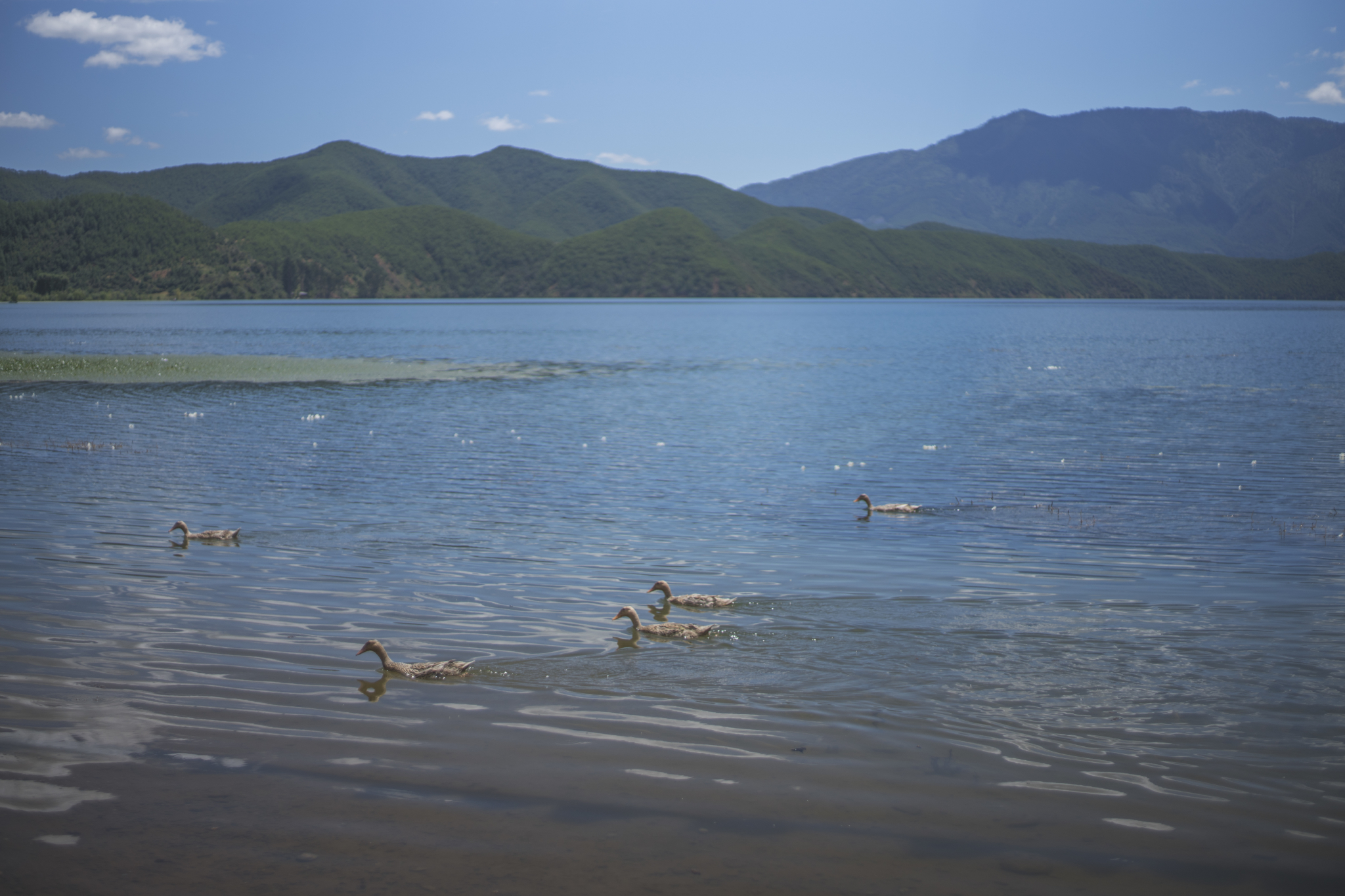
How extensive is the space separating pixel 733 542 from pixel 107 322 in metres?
142

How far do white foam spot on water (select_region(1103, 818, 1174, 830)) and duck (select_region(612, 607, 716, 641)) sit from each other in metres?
6.54

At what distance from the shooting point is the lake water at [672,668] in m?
8.54

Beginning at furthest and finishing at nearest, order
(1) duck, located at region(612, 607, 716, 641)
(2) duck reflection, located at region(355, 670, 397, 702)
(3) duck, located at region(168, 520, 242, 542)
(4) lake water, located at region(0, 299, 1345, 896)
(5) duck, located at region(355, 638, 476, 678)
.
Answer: (3) duck, located at region(168, 520, 242, 542), (1) duck, located at region(612, 607, 716, 641), (5) duck, located at region(355, 638, 476, 678), (2) duck reflection, located at region(355, 670, 397, 702), (4) lake water, located at region(0, 299, 1345, 896)

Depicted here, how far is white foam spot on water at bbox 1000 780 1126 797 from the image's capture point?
31.4 feet

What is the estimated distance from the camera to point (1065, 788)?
9672mm

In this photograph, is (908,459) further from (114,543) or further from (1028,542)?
(114,543)

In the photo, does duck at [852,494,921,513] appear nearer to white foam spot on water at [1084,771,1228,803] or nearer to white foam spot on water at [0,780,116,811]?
white foam spot on water at [1084,771,1228,803]

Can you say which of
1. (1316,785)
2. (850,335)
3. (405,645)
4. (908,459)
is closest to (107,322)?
(850,335)

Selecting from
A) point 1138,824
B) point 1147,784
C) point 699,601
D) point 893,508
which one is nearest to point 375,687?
point 699,601

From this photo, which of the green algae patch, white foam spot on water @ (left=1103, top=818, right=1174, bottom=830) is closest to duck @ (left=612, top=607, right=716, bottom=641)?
white foam spot on water @ (left=1103, top=818, right=1174, bottom=830)

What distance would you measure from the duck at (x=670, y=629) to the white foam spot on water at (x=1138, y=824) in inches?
257

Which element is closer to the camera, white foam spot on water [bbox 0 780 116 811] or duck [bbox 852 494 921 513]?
white foam spot on water [bbox 0 780 116 811]

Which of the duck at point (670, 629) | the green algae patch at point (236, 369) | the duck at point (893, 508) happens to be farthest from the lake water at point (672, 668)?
the green algae patch at point (236, 369)

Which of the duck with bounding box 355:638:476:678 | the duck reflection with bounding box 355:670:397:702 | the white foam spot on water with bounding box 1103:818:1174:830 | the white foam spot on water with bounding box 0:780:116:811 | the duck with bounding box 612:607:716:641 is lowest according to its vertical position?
the white foam spot on water with bounding box 1103:818:1174:830
